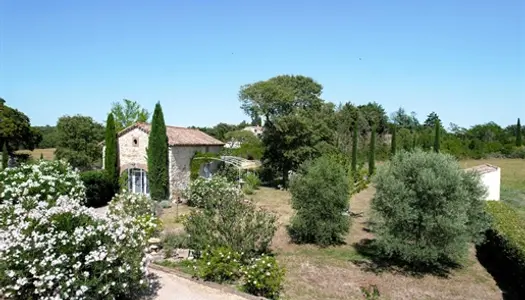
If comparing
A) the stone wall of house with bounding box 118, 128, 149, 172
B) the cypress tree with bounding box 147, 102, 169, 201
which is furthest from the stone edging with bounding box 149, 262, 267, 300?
the stone wall of house with bounding box 118, 128, 149, 172

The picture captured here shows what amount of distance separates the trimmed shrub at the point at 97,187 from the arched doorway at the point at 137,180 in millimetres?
1197

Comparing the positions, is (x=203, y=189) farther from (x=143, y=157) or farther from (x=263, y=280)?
(x=263, y=280)

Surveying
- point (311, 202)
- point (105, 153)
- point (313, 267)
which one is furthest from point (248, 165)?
point (313, 267)

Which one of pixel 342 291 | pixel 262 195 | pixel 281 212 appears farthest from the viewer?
pixel 262 195

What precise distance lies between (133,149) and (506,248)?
20.5 m

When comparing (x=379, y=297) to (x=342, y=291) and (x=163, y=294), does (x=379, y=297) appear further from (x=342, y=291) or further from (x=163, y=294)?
(x=163, y=294)

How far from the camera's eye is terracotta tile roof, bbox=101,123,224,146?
23036mm

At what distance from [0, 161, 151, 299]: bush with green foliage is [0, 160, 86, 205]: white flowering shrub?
315 cm

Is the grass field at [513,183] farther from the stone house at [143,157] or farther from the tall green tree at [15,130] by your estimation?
the tall green tree at [15,130]

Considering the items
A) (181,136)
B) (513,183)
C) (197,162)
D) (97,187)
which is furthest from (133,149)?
(513,183)

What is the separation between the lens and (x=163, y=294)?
8.21 meters

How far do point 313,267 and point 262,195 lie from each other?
14.7 metres

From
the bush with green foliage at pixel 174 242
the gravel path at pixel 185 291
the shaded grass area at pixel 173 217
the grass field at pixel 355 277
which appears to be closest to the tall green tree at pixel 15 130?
the shaded grass area at pixel 173 217

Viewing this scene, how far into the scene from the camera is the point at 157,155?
71.3 feet
